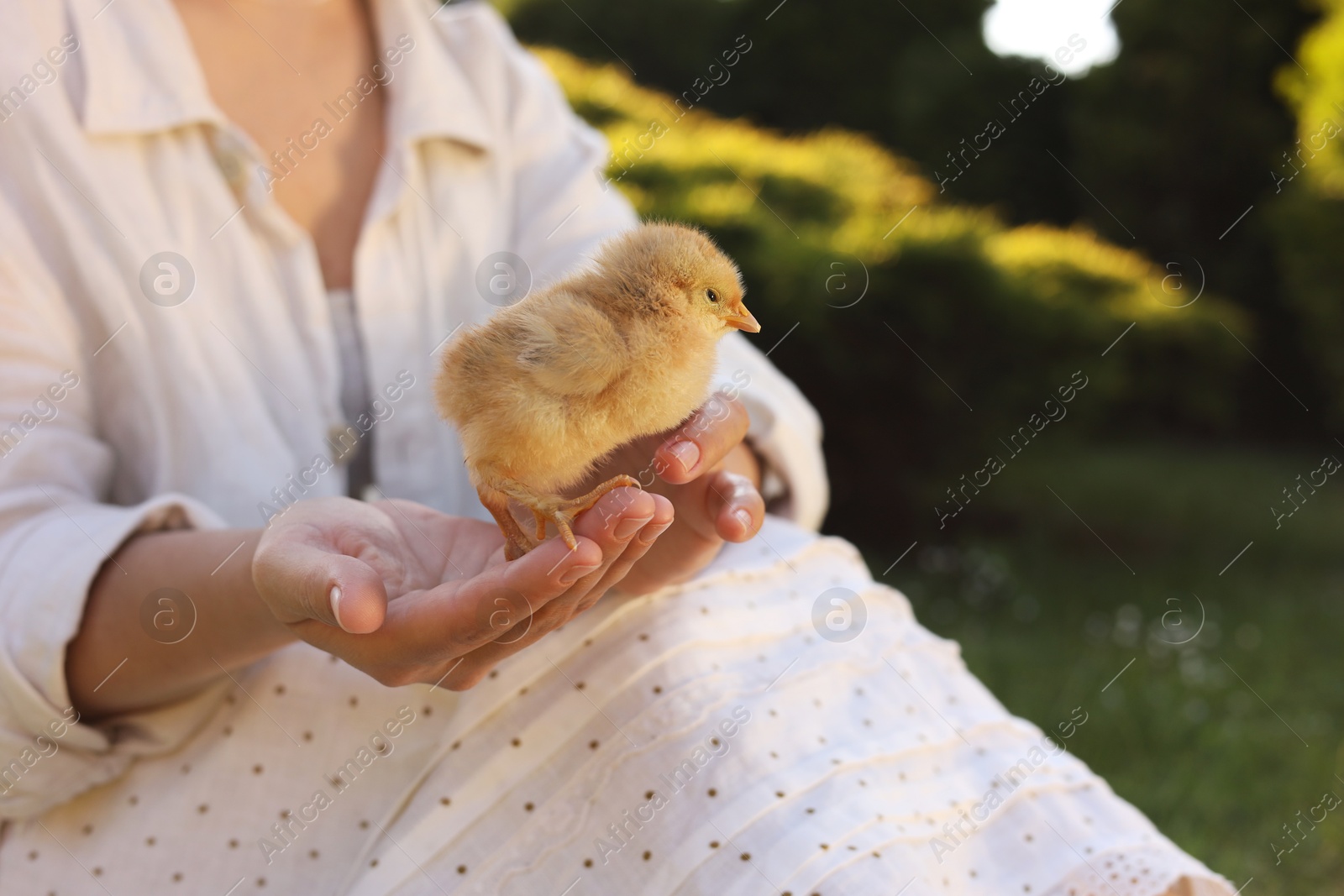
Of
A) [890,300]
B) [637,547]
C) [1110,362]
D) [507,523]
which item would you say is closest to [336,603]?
[507,523]

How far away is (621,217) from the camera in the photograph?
211 centimetres

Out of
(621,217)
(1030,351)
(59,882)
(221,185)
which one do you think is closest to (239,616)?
(59,882)

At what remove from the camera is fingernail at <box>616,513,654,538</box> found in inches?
44.4

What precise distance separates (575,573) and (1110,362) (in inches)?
177

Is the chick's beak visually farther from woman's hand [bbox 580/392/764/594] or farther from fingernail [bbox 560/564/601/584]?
fingernail [bbox 560/564/601/584]

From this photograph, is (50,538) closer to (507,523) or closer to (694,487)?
(507,523)

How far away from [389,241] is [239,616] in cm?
81

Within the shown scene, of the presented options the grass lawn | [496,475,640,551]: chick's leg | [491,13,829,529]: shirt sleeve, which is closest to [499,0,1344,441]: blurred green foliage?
the grass lawn

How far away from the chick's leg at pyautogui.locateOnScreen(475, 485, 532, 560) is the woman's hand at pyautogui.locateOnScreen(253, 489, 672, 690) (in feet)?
0.12

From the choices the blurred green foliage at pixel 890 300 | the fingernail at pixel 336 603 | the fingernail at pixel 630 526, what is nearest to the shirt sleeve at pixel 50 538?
the fingernail at pixel 336 603

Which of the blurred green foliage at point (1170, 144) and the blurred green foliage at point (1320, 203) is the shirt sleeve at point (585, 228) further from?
the blurred green foliage at point (1170, 144)

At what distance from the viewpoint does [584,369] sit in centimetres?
118

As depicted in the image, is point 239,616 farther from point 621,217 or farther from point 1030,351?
point 1030,351

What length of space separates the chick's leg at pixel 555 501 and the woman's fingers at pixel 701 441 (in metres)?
0.06
